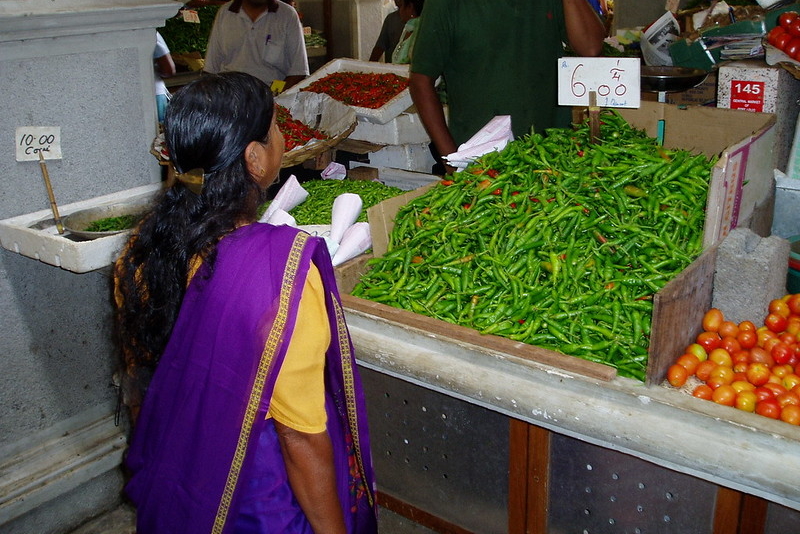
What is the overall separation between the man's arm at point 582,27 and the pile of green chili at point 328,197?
1.27m

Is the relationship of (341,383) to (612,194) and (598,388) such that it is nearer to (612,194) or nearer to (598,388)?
(598,388)

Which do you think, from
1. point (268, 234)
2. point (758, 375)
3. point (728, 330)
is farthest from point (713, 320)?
point (268, 234)

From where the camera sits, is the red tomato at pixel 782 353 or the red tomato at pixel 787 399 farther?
the red tomato at pixel 782 353

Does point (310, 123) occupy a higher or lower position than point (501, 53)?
lower

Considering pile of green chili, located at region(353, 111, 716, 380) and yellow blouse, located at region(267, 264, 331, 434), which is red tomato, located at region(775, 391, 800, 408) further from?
yellow blouse, located at region(267, 264, 331, 434)

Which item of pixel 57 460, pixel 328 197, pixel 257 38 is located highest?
pixel 257 38

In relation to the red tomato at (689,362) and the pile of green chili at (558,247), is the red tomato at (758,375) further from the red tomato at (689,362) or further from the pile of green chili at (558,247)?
the pile of green chili at (558,247)

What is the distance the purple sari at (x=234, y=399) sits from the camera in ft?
5.36

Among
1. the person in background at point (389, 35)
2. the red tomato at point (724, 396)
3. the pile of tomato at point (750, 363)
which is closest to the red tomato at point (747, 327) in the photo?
the pile of tomato at point (750, 363)

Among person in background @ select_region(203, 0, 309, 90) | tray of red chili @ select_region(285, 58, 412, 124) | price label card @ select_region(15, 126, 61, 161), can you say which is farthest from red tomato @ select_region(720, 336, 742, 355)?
person in background @ select_region(203, 0, 309, 90)

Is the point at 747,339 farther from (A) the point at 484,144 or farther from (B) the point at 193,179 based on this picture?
(B) the point at 193,179

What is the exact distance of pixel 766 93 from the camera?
3.71m

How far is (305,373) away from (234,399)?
0.17m

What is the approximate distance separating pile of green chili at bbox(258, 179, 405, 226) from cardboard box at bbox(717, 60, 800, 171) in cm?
179
